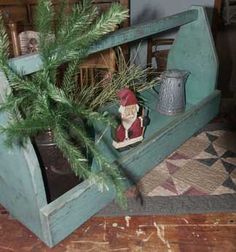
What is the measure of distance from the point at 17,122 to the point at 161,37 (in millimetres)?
1617

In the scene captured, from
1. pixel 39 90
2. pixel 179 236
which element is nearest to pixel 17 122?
pixel 39 90

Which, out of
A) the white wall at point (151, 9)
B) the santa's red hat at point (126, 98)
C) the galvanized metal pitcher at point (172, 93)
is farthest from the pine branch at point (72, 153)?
the white wall at point (151, 9)

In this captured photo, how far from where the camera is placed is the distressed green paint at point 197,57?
2.84 ft

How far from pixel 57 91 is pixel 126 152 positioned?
0.96ft

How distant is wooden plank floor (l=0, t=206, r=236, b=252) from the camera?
0.54 metres

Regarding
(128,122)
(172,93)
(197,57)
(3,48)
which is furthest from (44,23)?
(197,57)

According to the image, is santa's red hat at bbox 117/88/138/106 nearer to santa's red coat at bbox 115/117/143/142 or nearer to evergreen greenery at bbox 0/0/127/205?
santa's red coat at bbox 115/117/143/142

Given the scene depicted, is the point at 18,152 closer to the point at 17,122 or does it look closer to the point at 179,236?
the point at 17,122

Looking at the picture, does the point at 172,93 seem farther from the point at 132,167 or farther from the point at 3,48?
the point at 3,48

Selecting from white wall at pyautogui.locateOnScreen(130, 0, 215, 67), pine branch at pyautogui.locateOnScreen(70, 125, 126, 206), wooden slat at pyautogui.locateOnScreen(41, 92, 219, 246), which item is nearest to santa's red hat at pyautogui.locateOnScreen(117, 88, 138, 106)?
wooden slat at pyautogui.locateOnScreen(41, 92, 219, 246)

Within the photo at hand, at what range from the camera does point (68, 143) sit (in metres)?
0.44

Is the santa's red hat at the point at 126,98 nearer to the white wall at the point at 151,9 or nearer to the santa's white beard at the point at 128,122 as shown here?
the santa's white beard at the point at 128,122

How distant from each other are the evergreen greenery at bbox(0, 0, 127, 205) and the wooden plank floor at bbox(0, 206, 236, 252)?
145mm

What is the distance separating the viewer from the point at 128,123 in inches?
26.9
